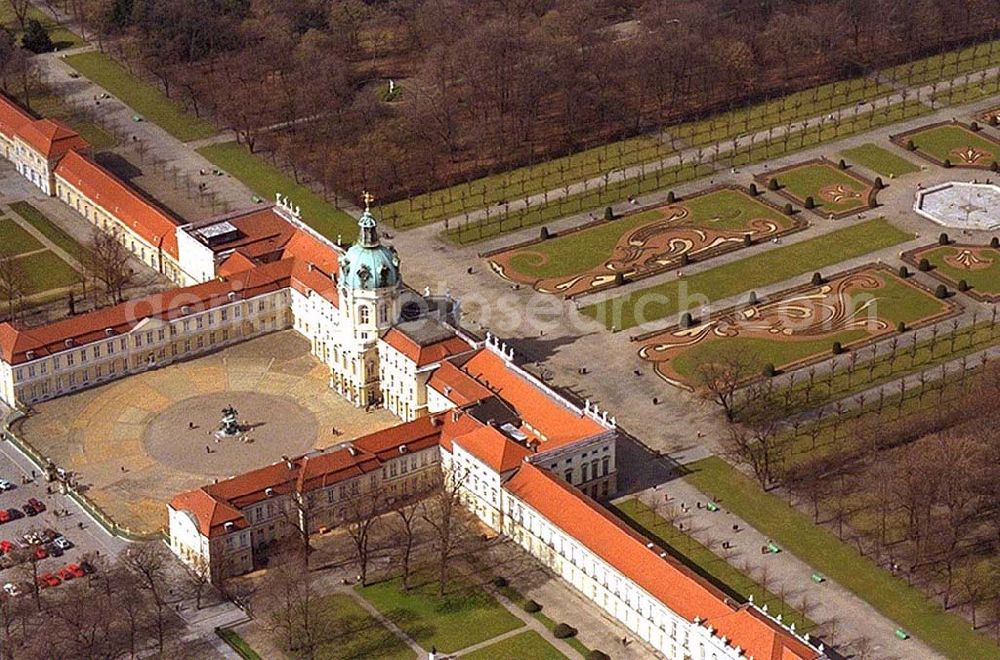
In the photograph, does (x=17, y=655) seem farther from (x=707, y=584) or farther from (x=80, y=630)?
(x=707, y=584)

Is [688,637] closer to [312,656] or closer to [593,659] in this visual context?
[593,659]

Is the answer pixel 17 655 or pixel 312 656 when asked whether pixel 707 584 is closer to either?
pixel 312 656

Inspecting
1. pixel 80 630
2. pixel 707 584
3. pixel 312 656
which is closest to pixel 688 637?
pixel 707 584

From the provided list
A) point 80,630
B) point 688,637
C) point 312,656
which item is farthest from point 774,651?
point 80,630

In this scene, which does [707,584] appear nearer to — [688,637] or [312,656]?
[688,637]

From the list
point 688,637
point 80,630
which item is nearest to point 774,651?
point 688,637

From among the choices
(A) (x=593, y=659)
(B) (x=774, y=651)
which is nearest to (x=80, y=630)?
(A) (x=593, y=659)
